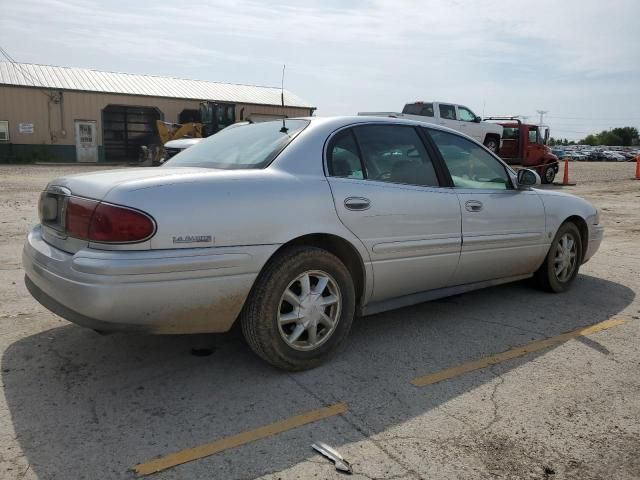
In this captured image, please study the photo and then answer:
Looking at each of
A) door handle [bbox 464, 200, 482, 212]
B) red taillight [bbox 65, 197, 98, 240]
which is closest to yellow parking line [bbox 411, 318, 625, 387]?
door handle [bbox 464, 200, 482, 212]

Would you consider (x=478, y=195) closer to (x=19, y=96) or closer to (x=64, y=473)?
(x=64, y=473)

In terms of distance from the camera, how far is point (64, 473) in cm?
237

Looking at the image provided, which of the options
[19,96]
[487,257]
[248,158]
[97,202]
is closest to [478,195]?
[487,257]

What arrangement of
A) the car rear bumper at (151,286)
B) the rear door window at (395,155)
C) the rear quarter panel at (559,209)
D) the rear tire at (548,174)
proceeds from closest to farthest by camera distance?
the car rear bumper at (151,286), the rear door window at (395,155), the rear quarter panel at (559,209), the rear tire at (548,174)

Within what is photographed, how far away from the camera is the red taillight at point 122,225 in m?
2.78

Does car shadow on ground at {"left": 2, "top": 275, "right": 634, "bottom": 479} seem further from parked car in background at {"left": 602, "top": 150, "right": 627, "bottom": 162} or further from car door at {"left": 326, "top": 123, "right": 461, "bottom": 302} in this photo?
parked car in background at {"left": 602, "top": 150, "right": 627, "bottom": 162}

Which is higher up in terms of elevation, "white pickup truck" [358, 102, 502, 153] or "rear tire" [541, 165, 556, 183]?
"white pickup truck" [358, 102, 502, 153]

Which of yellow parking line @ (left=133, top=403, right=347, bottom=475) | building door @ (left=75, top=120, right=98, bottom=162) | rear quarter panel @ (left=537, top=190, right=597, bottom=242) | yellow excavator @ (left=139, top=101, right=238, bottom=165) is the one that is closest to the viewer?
yellow parking line @ (left=133, top=403, right=347, bottom=475)

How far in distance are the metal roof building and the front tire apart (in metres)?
27.4

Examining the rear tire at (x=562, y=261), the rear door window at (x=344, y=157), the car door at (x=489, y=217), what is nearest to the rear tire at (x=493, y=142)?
the rear tire at (x=562, y=261)

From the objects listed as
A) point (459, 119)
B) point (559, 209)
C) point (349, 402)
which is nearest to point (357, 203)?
point (349, 402)

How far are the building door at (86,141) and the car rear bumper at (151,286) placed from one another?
30.2 m

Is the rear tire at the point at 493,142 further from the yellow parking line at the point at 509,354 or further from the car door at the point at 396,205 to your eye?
the car door at the point at 396,205

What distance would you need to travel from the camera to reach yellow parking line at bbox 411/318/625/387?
11.2 feet
